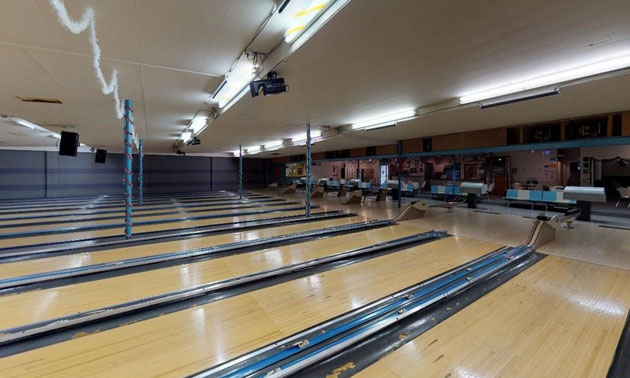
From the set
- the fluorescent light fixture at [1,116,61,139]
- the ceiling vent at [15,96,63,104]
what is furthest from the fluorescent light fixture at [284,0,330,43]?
the fluorescent light fixture at [1,116,61,139]

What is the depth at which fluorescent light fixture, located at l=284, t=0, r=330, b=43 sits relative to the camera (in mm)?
2616

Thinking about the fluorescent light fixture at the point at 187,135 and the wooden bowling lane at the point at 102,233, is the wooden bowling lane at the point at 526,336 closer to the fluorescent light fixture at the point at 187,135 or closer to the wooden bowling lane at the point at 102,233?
the wooden bowling lane at the point at 102,233

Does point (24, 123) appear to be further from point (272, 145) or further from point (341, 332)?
point (341, 332)

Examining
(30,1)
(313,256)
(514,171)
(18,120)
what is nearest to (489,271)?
(313,256)

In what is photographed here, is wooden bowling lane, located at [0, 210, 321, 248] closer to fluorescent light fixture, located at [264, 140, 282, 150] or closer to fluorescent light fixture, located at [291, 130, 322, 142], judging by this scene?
fluorescent light fixture, located at [291, 130, 322, 142]

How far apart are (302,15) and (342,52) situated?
77 cm

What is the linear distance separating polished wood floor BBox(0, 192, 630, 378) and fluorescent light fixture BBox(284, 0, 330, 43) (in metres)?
2.90

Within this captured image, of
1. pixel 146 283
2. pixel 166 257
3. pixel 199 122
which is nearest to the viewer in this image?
pixel 146 283

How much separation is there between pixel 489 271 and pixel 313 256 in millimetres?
2443

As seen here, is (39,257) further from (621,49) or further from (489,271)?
(621,49)

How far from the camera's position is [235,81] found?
185 inches

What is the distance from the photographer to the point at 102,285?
337 cm

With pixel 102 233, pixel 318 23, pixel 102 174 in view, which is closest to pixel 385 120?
pixel 318 23

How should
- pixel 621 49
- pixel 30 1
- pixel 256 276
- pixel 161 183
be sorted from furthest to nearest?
pixel 161 183 < pixel 256 276 < pixel 621 49 < pixel 30 1
